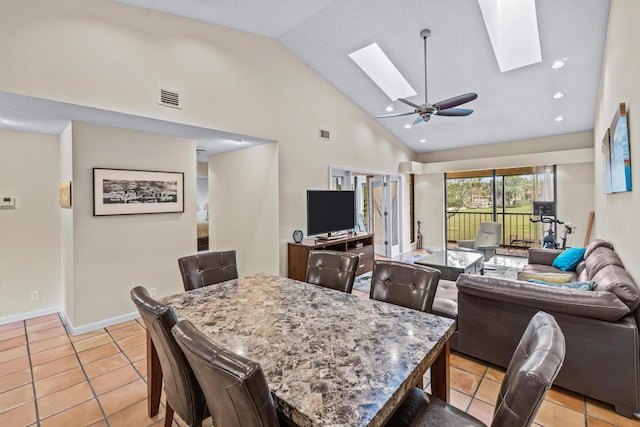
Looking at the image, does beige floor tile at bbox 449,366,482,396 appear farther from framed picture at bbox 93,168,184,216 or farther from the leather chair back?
framed picture at bbox 93,168,184,216

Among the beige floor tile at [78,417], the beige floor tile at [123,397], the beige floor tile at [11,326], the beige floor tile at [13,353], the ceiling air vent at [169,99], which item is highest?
the ceiling air vent at [169,99]

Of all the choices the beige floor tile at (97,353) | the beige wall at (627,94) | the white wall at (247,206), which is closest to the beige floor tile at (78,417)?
the beige floor tile at (97,353)

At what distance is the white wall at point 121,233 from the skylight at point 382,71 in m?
2.94

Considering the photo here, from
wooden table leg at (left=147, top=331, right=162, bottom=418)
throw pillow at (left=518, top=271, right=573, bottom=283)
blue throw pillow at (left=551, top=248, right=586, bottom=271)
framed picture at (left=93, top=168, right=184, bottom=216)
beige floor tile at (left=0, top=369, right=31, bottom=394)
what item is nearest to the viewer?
wooden table leg at (left=147, top=331, right=162, bottom=418)

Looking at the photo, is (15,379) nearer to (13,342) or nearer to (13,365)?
(13,365)

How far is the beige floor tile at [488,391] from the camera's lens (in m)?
2.10

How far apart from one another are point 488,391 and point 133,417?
8.27ft

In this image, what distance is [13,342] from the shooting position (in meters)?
3.02

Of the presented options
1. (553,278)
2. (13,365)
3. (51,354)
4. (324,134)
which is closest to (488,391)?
(553,278)

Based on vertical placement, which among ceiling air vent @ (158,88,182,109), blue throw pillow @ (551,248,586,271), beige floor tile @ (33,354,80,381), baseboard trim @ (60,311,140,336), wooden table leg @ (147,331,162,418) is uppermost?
ceiling air vent @ (158,88,182,109)

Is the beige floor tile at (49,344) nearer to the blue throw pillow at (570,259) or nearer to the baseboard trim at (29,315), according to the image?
the baseboard trim at (29,315)

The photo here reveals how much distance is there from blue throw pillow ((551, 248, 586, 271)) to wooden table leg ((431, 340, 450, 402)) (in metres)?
3.46

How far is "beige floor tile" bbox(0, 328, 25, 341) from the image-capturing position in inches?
123

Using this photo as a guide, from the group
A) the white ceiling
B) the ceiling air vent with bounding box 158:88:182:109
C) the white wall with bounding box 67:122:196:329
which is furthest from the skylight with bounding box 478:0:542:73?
the white wall with bounding box 67:122:196:329
